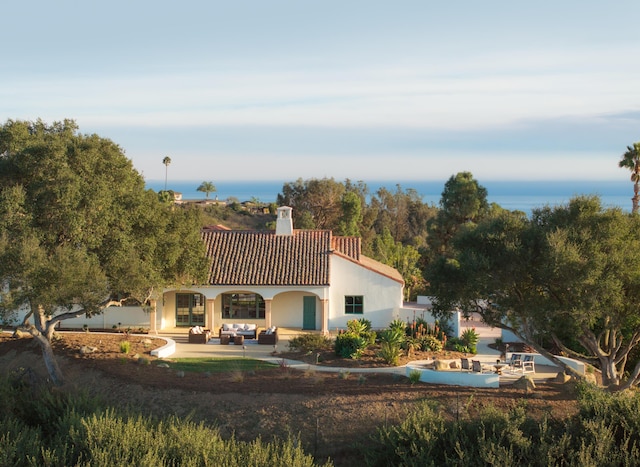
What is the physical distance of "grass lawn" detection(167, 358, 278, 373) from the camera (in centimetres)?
2267

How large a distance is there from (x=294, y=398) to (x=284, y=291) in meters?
11.3

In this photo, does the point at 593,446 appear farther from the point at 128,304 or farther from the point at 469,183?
the point at 469,183

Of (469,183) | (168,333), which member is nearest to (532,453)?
(168,333)

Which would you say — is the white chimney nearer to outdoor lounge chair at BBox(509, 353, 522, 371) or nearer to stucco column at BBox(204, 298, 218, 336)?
stucco column at BBox(204, 298, 218, 336)

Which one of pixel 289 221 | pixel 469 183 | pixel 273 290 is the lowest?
pixel 273 290

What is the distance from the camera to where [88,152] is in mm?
20891

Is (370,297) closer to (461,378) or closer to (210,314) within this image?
(210,314)

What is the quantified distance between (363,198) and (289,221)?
3798cm

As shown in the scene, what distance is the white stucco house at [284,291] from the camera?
30.2m

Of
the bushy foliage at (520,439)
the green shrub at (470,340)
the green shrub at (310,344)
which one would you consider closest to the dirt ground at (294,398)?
the bushy foliage at (520,439)

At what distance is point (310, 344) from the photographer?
1005 inches

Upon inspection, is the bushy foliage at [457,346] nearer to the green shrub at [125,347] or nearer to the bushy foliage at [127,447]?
the bushy foliage at [127,447]

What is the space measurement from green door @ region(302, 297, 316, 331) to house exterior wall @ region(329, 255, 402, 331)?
40.5 inches

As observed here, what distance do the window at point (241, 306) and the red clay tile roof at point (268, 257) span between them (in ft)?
5.60
